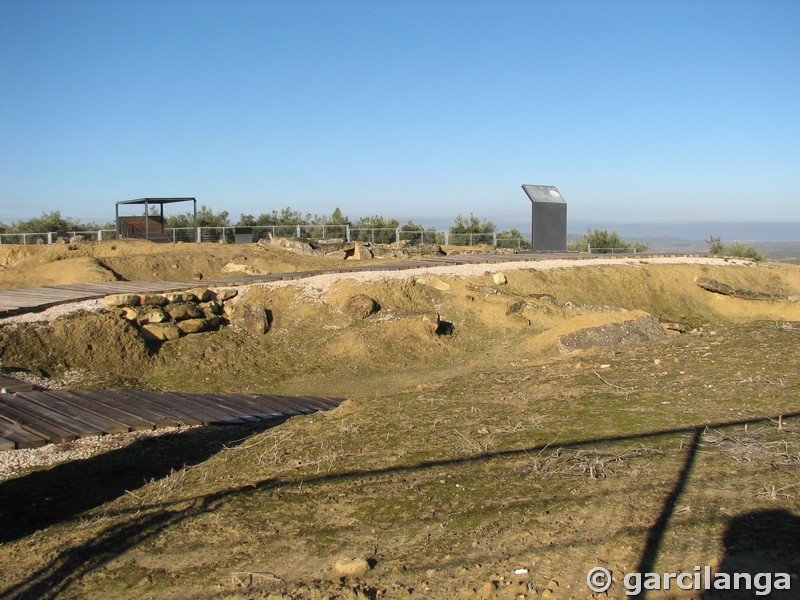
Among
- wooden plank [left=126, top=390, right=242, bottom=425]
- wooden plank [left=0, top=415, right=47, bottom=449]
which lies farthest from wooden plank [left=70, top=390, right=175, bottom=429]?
wooden plank [left=0, top=415, right=47, bottom=449]

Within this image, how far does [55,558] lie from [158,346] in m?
8.87

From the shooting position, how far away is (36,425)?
690 cm

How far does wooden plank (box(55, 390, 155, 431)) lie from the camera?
764 cm

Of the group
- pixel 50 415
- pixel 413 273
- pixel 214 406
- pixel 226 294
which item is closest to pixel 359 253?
pixel 413 273

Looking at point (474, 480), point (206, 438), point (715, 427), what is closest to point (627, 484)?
point (474, 480)

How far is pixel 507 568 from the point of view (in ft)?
13.9

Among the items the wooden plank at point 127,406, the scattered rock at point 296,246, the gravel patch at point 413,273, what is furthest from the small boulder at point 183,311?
the scattered rock at point 296,246

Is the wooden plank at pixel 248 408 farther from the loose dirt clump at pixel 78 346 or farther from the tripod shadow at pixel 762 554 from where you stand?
the tripod shadow at pixel 762 554

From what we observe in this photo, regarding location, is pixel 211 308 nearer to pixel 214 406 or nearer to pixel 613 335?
pixel 214 406

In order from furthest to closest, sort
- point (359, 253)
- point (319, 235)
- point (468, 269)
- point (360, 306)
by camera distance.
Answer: point (319, 235), point (359, 253), point (468, 269), point (360, 306)

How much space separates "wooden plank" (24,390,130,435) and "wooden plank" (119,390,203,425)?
69 cm

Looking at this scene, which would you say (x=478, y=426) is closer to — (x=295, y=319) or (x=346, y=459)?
(x=346, y=459)

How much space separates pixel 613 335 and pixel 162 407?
23.7 feet

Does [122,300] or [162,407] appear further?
[122,300]
